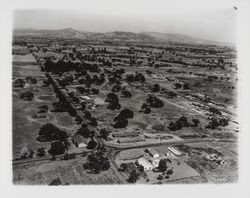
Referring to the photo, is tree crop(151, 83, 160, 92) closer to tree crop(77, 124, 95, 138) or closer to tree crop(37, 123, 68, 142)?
tree crop(77, 124, 95, 138)

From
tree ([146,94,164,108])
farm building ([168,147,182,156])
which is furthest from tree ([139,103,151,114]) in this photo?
farm building ([168,147,182,156])

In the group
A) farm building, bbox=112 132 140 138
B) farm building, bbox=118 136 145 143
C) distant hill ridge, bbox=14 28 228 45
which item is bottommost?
farm building, bbox=118 136 145 143

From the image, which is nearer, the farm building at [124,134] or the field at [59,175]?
the field at [59,175]

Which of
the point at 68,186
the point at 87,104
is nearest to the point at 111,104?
the point at 87,104

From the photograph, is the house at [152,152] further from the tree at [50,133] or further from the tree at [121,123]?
the tree at [50,133]

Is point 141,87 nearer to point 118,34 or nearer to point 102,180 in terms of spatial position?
point 118,34

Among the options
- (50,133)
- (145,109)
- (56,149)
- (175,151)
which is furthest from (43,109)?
(175,151)

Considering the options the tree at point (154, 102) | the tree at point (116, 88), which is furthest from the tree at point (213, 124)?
the tree at point (116, 88)

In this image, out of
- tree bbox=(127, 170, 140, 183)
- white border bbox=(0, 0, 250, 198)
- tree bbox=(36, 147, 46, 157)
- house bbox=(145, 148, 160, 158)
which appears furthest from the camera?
house bbox=(145, 148, 160, 158)
